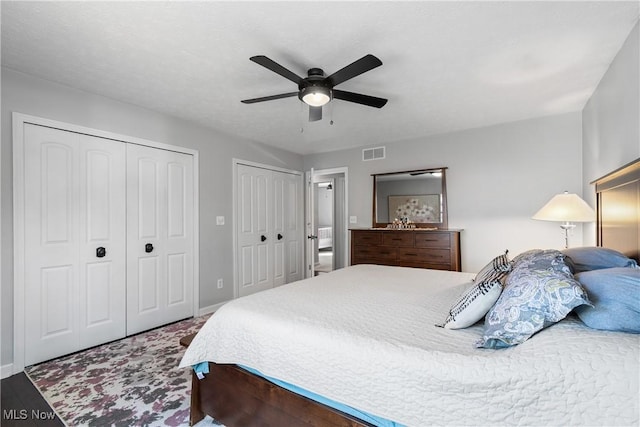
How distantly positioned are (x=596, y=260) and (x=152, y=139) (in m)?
3.84

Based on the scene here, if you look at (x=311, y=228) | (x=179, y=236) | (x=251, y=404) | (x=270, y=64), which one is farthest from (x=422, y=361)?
(x=311, y=228)

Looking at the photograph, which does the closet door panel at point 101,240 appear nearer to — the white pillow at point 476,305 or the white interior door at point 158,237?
the white interior door at point 158,237

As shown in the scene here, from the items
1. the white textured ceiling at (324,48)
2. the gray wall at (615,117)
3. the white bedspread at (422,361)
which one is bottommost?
the white bedspread at (422,361)

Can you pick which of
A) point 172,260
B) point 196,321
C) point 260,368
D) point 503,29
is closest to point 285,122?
point 172,260

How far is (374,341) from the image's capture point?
125 cm

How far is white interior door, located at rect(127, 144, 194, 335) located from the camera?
311 centimetres

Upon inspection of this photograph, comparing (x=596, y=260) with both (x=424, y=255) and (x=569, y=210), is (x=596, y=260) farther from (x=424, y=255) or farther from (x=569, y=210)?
(x=424, y=255)

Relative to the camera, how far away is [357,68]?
1882 mm

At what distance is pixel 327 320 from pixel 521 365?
0.81 metres

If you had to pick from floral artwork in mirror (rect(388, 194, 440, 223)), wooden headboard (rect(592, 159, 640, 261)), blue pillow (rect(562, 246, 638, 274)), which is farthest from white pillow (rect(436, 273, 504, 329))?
floral artwork in mirror (rect(388, 194, 440, 223))

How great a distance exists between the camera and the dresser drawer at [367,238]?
4.21 metres

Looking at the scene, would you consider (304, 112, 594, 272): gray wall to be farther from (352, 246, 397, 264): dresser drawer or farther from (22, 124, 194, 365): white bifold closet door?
(22, 124, 194, 365): white bifold closet door

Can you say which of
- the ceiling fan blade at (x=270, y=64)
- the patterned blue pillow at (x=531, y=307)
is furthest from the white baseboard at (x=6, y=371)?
the patterned blue pillow at (x=531, y=307)

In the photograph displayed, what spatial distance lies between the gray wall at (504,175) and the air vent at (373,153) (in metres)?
0.32
